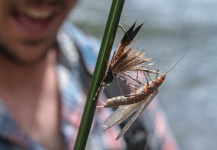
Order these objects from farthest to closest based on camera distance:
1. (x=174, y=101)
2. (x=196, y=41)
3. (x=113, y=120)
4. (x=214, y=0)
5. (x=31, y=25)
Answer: (x=214, y=0) < (x=196, y=41) < (x=174, y=101) < (x=31, y=25) < (x=113, y=120)

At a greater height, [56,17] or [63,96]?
[56,17]

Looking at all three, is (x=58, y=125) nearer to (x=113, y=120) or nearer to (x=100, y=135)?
(x=100, y=135)

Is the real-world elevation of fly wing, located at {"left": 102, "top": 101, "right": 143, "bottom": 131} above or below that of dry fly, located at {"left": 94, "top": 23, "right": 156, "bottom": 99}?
below

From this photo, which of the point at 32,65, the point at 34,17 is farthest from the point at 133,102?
the point at 32,65

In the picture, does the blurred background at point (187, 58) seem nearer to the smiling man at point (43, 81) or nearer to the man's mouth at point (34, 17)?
the smiling man at point (43, 81)

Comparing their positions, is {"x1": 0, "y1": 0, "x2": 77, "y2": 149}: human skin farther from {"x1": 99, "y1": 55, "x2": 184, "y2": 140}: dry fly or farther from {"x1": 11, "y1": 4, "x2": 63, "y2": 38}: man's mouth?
{"x1": 99, "y1": 55, "x2": 184, "y2": 140}: dry fly

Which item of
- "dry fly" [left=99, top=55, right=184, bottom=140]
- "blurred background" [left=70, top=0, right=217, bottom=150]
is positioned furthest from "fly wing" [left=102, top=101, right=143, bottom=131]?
"blurred background" [left=70, top=0, right=217, bottom=150]

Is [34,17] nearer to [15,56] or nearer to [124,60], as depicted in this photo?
[15,56]

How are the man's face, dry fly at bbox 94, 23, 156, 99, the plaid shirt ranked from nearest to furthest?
dry fly at bbox 94, 23, 156, 99
the man's face
the plaid shirt

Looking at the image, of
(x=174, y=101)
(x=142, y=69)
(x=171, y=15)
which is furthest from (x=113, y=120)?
(x=171, y=15)
